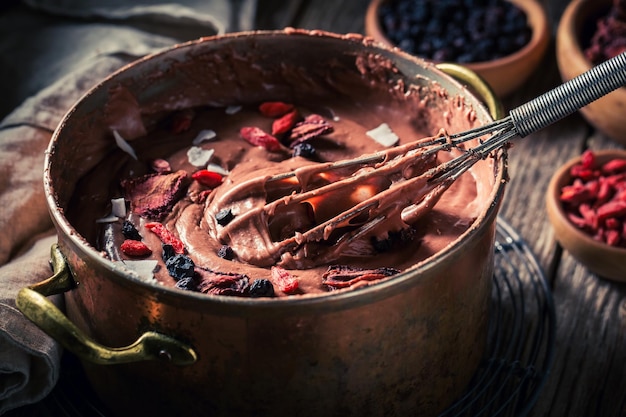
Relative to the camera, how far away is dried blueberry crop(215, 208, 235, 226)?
1787mm

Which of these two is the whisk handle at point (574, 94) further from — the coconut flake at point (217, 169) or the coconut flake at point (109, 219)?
the coconut flake at point (109, 219)

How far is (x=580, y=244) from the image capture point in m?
2.20

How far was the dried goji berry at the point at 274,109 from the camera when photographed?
7.02 ft

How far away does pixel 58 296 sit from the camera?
75.8 inches

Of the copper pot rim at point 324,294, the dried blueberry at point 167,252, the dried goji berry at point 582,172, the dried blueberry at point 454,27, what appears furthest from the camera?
the dried blueberry at point 454,27

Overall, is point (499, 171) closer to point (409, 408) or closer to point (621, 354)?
point (409, 408)

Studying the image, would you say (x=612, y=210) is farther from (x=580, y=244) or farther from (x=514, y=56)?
(x=514, y=56)

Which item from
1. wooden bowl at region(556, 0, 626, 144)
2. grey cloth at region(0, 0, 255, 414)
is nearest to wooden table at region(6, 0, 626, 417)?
wooden bowl at region(556, 0, 626, 144)

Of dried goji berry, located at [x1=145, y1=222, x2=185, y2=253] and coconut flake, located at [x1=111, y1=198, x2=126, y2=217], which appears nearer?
dried goji berry, located at [x1=145, y1=222, x2=185, y2=253]

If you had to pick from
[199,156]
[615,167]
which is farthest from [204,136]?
[615,167]

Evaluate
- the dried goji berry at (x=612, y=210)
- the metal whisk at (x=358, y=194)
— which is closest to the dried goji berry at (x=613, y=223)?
the dried goji berry at (x=612, y=210)

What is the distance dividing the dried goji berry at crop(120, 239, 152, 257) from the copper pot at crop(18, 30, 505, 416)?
12cm

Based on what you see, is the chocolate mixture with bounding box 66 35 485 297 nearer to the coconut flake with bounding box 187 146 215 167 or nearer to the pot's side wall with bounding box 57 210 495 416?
the coconut flake with bounding box 187 146 215 167

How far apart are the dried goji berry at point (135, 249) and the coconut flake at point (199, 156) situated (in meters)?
0.30
